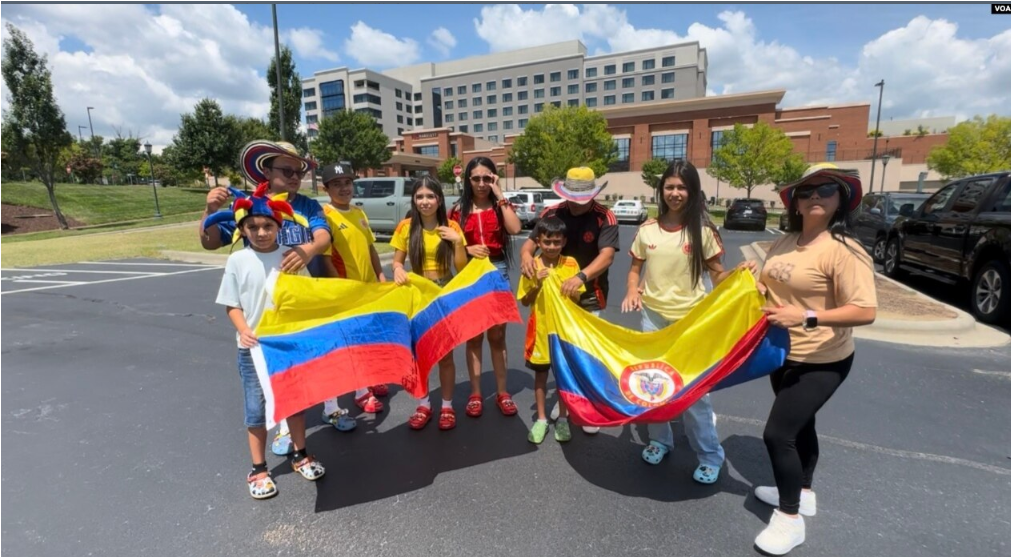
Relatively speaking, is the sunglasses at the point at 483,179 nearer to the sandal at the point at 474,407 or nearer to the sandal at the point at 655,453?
the sandal at the point at 474,407

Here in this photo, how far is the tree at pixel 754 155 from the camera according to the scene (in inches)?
1296

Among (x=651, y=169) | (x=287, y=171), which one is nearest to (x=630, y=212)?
(x=287, y=171)

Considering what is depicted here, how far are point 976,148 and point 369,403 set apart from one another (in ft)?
157

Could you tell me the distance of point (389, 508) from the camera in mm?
2773

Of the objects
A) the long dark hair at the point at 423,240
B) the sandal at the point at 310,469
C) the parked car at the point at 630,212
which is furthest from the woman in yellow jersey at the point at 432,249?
the parked car at the point at 630,212

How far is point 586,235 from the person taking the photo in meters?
3.53

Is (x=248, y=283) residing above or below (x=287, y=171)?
below

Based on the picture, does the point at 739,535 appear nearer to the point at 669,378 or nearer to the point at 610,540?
the point at 610,540

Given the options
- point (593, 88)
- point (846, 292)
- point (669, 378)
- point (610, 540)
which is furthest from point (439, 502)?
point (593, 88)

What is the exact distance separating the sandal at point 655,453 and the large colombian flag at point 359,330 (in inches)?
52.3

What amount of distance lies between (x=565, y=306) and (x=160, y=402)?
3.67 meters


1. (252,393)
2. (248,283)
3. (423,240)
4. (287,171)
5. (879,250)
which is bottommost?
(879,250)

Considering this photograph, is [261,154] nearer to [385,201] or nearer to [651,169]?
[385,201]

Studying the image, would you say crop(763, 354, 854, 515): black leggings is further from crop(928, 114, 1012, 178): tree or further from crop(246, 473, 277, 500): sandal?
crop(928, 114, 1012, 178): tree
